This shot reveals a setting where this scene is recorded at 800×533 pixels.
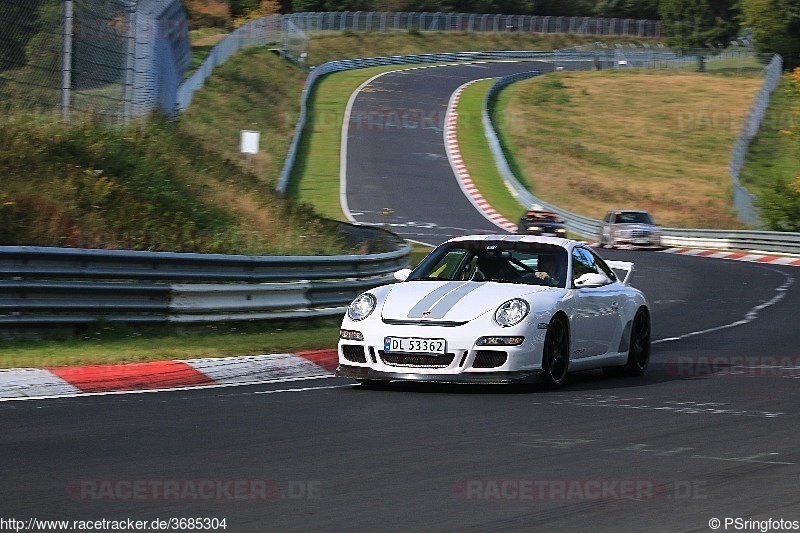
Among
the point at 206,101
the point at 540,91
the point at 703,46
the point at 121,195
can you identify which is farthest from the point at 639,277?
the point at 703,46

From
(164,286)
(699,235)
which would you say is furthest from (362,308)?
(699,235)

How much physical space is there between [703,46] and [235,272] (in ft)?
307

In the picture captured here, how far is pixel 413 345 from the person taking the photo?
10625 mm

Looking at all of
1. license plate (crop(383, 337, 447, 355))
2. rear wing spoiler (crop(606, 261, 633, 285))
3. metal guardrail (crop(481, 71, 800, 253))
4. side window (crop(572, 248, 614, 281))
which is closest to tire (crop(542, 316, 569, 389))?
side window (crop(572, 248, 614, 281))

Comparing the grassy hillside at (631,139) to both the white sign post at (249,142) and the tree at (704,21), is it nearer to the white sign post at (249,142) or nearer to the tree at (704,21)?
the tree at (704,21)

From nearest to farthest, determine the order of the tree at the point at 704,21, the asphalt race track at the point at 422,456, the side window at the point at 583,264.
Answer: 1. the asphalt race track at the point at 422,456
2. the side window at the point at 583,264
3. the tree at the point at 704,21

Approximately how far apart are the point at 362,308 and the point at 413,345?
26.5 inches

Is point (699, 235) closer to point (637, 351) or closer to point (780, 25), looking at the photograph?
point (637, 351)

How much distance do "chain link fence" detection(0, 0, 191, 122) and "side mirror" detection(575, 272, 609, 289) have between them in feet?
27.6

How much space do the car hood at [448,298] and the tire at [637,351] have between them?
176cm

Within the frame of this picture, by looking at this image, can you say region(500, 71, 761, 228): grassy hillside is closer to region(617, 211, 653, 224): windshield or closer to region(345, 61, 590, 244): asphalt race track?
region(345, 61, 590, 244): asphalt race track

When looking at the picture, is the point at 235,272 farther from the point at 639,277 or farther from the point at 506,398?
the point at 639,277

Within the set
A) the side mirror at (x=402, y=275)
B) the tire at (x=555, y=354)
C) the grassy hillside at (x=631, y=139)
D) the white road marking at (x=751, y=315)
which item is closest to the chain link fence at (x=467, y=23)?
the grassy hillside at (x=631, y=139)

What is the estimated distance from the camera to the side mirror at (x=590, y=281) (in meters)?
11.5
